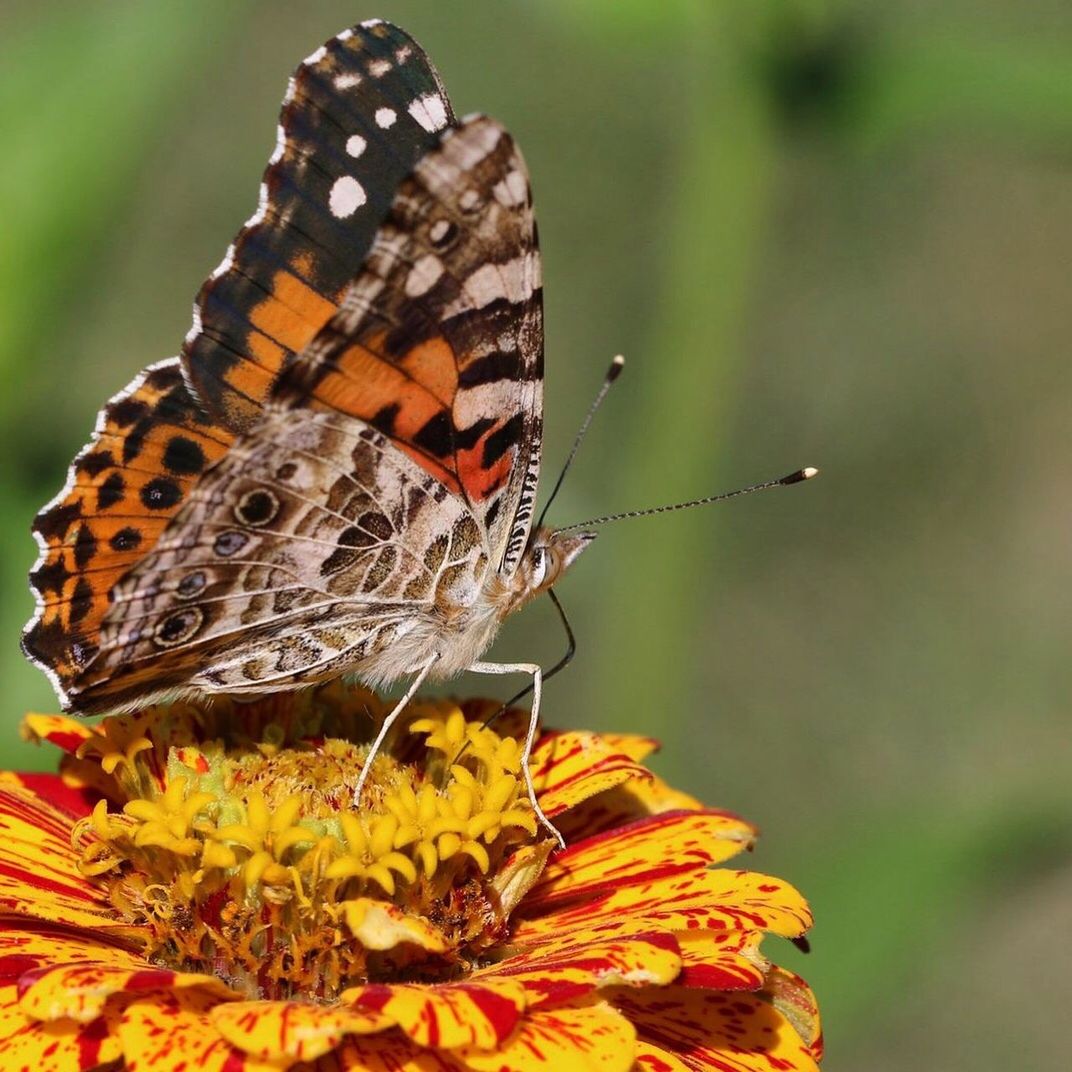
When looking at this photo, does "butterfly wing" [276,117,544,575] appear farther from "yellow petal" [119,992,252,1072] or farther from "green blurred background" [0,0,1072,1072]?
"green blurred background" [0,0,1072,1072]

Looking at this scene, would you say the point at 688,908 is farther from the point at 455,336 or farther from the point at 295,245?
the point at 295,245

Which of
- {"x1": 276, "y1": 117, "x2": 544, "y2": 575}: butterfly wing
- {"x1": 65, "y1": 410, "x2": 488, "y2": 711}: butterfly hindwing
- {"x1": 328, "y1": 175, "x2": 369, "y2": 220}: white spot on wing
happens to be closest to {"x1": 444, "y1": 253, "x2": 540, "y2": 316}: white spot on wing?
{"x1": 276, "y1": 117, "x2": 544, "y2": 575}: butterfly wing

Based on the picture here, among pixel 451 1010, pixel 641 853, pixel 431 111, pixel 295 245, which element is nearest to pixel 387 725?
pixel 641 853

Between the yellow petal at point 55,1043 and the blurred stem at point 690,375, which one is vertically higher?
the blurred stem at point 690,375

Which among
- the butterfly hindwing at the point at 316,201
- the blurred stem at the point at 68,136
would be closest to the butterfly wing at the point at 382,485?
the butterfly hindwing at the point at 316,201

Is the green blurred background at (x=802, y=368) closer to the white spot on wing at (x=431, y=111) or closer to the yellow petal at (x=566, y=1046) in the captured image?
the white spot on wing at (x=431, y=111)

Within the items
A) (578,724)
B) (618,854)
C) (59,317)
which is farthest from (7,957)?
(578,724)
